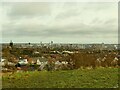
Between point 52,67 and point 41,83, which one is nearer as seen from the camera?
point 41,83

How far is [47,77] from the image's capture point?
8172 mm

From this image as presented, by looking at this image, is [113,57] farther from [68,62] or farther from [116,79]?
[116,79]

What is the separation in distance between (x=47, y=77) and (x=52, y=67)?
2286mm

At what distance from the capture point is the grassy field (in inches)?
281

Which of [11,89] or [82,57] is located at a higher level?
[82,57]

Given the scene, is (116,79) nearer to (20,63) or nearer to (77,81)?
(77,81)

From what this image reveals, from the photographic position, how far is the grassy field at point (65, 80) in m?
7.14

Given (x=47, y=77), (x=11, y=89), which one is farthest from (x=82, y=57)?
(x=11, y=89)

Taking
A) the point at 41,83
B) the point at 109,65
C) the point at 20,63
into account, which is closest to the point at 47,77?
the point at 41,83

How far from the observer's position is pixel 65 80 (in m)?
7.63

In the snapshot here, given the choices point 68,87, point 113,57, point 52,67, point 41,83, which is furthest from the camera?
point 113,57

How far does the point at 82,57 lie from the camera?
10.9m

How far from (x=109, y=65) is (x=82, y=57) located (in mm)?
1204

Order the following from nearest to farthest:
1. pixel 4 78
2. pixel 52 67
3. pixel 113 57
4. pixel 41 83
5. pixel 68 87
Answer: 1. pixel 68 87
2. pixel 41 83
3. pixel 4 78
4. pixel 52 67
5. pixel 113 57
